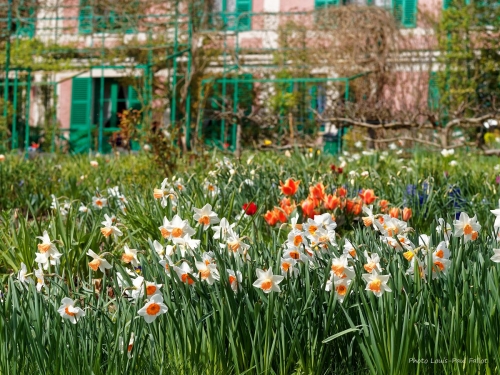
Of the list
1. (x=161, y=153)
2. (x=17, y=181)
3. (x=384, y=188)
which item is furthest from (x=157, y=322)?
(x=161, y=153)

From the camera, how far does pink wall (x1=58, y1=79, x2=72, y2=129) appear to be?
19922 millimetres

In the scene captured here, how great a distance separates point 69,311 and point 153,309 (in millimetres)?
219

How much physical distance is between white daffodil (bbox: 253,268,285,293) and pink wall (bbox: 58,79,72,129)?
1820 centimetres

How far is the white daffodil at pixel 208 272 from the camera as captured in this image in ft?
7.63

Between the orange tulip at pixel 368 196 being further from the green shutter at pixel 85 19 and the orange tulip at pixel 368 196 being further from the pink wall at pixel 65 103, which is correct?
the pink wall at pixel 65 103

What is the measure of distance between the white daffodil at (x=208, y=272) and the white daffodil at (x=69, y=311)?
34cm

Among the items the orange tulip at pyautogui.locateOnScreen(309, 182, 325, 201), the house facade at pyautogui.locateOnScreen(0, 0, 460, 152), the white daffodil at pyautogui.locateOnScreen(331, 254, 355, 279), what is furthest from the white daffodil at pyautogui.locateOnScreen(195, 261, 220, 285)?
the house facade at pyautogui.locateOnScreen(0, 0, 460, 152)

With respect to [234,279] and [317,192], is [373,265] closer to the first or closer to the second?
[234,279]

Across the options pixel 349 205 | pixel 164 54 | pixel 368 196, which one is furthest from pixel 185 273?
pixel 164 54

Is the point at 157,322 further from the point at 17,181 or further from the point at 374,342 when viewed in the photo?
the point at 17,181

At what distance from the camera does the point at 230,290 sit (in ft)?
7.45

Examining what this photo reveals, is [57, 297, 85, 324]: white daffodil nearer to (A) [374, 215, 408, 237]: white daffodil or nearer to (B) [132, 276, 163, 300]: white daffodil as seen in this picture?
(B) [132, 276, 163, 300]: white daffodil

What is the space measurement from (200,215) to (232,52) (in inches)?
536

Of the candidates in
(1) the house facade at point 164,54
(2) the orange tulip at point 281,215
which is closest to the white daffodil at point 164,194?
(2) the orange tulip at point 281,215
